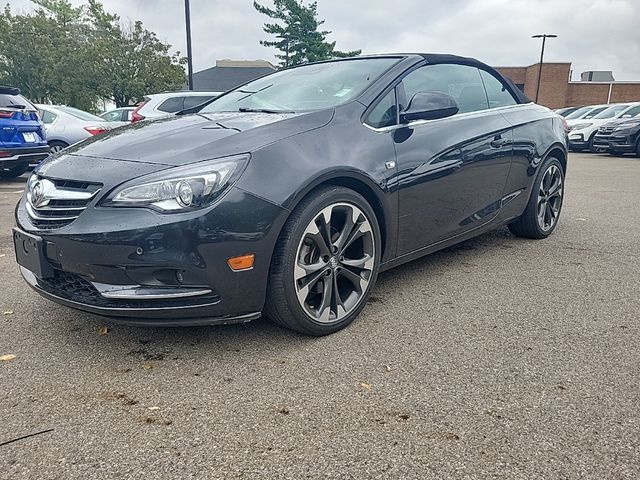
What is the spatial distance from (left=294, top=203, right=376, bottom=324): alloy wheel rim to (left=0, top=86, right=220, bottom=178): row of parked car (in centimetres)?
442

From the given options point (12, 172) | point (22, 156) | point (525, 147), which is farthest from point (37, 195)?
point (12, 172)

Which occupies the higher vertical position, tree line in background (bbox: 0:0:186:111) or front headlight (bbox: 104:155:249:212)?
tree line in background (bbox: 0:0:186:111)

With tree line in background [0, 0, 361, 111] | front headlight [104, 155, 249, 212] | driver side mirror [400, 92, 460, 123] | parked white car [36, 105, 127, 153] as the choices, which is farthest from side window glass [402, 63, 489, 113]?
tree line in background [0, 0, 361, 111]

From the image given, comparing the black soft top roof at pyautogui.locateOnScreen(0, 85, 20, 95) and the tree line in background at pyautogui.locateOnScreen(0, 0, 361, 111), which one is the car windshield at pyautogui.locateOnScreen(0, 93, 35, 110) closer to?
the black soft top roof at pyautogui.locateOnScreen(0, 85, 20, 95)

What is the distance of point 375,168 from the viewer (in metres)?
2.84

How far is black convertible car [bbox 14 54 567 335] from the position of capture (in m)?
2.27

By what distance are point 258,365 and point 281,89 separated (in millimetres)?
1943

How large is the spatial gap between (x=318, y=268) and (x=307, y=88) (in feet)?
4.37

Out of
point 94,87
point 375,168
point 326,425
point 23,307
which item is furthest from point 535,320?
point 94,87

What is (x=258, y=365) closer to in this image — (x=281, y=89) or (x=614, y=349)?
(x=614, y=349)

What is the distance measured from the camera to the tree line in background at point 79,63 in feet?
103

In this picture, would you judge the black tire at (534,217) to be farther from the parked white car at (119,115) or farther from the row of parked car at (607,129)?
the row of parked car at (607,129)

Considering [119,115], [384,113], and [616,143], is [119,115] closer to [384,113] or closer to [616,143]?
[384,113]

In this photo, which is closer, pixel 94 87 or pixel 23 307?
pixel 23 307
